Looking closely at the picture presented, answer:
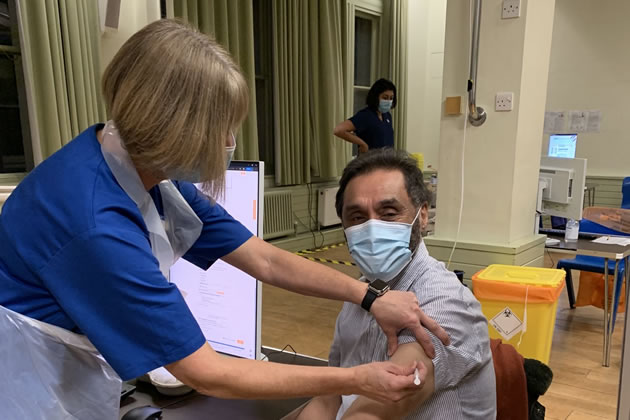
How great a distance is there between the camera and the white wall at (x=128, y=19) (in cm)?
182

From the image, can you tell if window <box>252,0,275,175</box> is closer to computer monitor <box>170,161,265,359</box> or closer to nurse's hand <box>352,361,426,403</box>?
computer monitor <box>170,161,265,359</box>

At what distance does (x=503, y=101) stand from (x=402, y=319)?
198cm

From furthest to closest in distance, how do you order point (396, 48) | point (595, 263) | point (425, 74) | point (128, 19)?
1. point (425, 74)
2. point (396, 48)
3. point (595, 263)
4. point (128, 19)

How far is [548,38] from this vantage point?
109 inches

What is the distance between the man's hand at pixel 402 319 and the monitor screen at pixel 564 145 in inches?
187

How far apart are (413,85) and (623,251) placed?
478cm

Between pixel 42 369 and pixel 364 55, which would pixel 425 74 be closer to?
pixel 364 55

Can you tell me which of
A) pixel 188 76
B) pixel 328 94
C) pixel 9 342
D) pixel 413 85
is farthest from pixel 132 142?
pixel 413 85

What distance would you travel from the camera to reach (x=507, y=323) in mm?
2176

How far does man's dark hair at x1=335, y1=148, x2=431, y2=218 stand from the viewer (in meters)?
1.28

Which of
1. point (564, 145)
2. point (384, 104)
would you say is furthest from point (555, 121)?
point (384, 104)

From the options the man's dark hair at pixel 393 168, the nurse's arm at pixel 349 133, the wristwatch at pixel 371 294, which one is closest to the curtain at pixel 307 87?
the nurse's arm at pixel 349 133

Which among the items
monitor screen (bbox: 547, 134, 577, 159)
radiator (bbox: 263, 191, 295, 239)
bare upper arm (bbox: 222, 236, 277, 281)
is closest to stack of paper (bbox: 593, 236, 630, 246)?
bare upper arm (bbox: 222, 236, 277, 281)

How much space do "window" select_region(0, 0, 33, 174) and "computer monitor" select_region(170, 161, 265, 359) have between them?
8.32 feet
